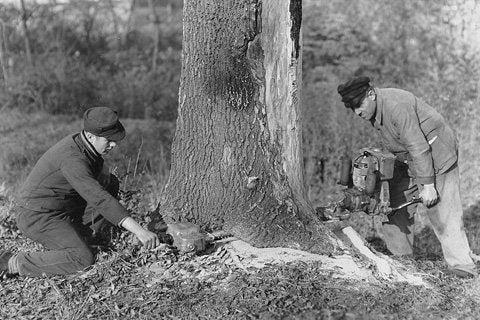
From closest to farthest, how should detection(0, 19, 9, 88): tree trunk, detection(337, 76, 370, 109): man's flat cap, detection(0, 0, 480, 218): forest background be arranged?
detection(337, 76, 370, 109): man's flat cap < detection(0, 0, 480, 218): forest background < detection(0, 19, 9, 88): tree trunk

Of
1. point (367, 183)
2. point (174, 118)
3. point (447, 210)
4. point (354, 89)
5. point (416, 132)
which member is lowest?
point (174, 118)

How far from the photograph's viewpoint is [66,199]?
4.68m

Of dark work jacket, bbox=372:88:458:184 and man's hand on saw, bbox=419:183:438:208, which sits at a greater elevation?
dark work jacket, bbox=372:88:458:184

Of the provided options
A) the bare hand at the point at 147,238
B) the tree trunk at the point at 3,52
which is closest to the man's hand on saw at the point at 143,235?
the bare hand at the point at 147,238

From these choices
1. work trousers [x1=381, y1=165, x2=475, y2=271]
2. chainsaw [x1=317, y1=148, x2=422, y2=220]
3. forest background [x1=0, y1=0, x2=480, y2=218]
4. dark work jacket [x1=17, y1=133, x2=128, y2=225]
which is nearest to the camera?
dark work jacket [x1=17, y1=133, x2=128, y2=225]

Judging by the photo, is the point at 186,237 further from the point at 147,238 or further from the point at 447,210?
the point at 447,210

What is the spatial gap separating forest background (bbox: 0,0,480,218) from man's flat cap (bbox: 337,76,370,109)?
3.10m

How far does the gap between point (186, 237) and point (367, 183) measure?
1680 mm

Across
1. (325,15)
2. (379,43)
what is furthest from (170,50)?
(379,43)

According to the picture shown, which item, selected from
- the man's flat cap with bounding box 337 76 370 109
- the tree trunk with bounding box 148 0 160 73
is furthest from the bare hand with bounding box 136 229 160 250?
the tree trunk with bounding box 148 0 160 73

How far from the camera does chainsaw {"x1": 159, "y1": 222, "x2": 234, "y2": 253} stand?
4.37m

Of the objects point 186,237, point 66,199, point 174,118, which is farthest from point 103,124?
point 174,118

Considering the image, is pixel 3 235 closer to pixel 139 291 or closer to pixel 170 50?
pixel 139 291

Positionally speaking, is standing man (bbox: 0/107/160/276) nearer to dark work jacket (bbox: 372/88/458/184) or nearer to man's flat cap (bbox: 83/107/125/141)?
man's flat cap (bbox: 83/107/125/141)
